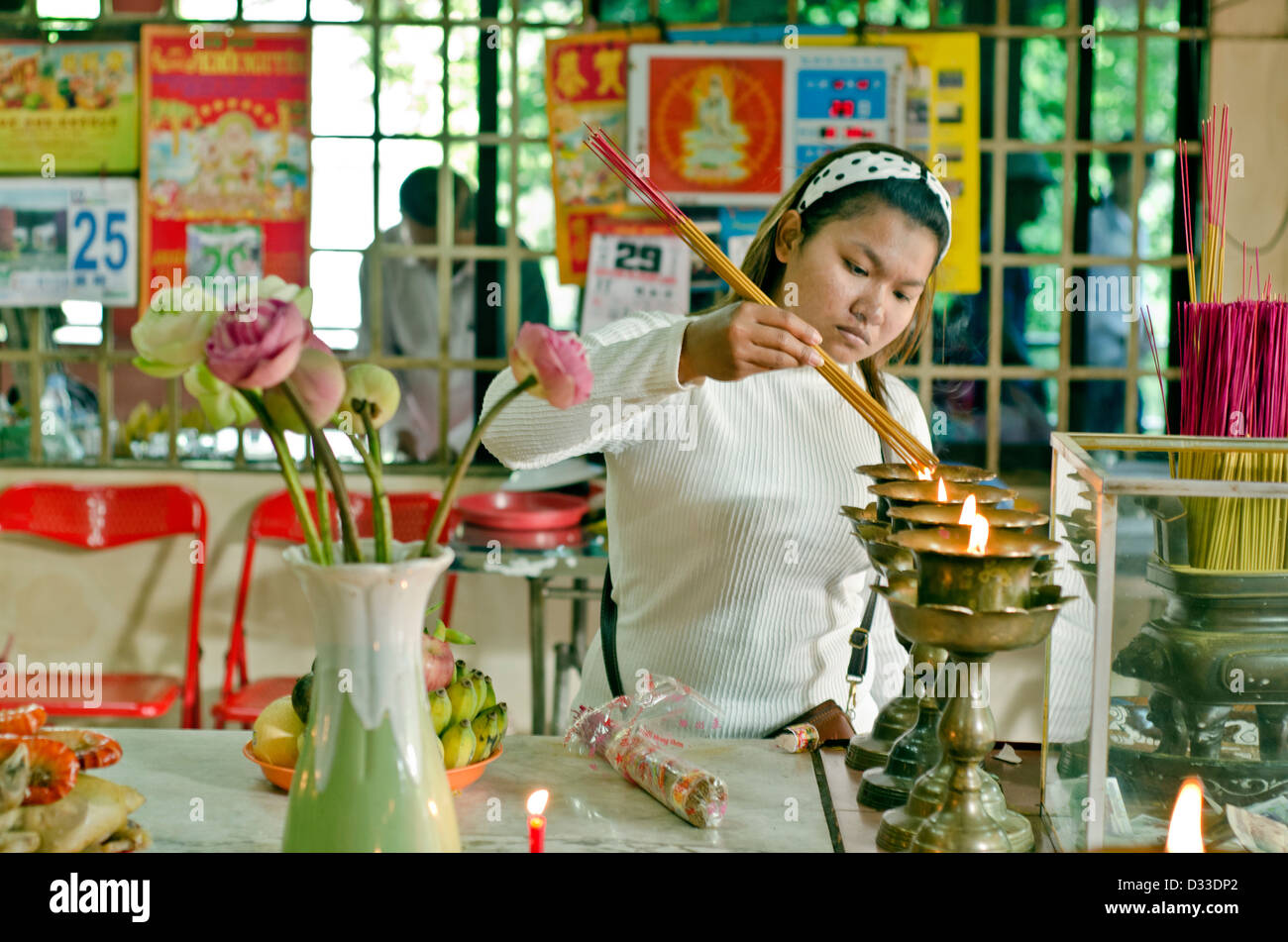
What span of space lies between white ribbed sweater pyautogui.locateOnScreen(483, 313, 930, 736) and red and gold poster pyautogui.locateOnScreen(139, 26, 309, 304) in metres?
2.05

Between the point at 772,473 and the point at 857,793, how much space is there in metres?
0.65

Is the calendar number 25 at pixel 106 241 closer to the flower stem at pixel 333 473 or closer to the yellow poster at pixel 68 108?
the yellow poster at pixel 68 108

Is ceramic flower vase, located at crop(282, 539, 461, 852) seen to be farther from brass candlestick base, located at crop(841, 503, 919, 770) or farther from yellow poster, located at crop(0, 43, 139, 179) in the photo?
yellow poster, located at crop(0, 43, 139, 179)

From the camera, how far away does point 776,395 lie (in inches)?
77.7

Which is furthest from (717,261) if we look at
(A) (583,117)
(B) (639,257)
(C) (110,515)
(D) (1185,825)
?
(C) (110,515)

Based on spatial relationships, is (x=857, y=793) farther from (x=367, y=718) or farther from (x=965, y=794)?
(x=367, y=718)

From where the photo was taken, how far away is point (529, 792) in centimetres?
134

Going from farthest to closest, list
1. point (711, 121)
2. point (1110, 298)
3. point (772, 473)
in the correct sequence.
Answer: point (1110, 298)
point (711, 121)
point (772, 473)

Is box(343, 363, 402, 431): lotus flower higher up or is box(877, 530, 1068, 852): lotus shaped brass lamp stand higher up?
box(343, 363, 402, 431): lotus flower

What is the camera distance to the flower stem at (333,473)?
3.09 ft

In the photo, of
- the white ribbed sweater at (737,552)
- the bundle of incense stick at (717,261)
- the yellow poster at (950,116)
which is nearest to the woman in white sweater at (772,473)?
the white ribbed sweater at (737,552)

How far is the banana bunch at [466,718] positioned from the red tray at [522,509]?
185cm

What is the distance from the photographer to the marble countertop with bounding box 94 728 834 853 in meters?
1.21

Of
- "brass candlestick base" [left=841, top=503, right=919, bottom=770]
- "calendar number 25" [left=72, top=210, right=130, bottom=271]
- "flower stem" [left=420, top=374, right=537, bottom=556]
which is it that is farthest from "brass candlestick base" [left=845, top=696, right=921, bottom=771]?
"calendar number 25" [left=72, top=210, right=130, bottom=271]
